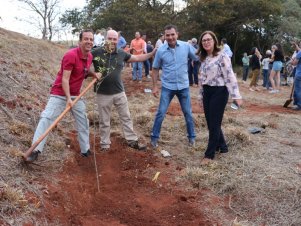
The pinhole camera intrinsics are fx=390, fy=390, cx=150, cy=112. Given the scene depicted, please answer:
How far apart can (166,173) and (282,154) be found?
80.6 inches

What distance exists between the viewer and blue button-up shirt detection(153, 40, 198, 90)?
6211 mm

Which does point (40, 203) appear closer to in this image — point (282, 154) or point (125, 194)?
point (125, 194)

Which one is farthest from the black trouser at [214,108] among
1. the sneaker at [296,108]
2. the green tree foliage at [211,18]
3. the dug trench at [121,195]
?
the green tree foliage at [211,18]

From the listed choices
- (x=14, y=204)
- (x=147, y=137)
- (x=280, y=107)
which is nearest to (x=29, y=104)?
(x=147, y=137)

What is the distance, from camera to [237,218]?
4.36 meters

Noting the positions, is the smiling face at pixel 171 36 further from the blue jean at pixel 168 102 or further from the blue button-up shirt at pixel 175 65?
the blue jean at pixel 168 102

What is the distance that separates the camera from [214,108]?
5.43 metres

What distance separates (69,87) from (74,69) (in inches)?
9.8

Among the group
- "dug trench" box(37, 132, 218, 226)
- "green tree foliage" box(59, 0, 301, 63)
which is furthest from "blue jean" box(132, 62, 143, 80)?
"green tree foliage" box(59, 0, 301, 63)

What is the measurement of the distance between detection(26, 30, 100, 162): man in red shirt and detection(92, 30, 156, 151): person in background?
35 centimetres

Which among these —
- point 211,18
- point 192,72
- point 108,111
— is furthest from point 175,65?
point 211,18

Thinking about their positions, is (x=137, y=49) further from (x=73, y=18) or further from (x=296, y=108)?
(x=73, y=18)

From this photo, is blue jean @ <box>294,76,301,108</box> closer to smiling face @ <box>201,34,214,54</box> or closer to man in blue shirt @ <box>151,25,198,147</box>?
man in blue shirt @ <box>151,25,198,147</box>

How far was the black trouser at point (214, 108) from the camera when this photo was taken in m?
5.40
